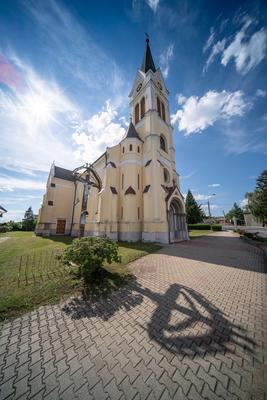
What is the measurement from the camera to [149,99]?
1870cm

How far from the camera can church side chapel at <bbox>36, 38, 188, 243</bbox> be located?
1484 cm

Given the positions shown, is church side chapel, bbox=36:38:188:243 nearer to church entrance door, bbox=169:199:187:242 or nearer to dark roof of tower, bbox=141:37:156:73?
church entrance door, bbox=169:199:187:242

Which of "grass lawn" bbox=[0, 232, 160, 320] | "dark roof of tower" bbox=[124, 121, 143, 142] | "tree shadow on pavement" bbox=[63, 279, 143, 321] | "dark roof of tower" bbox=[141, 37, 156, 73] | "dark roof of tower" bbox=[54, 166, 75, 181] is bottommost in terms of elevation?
"tree shadow on pavement" bbox=[63, 279, 143, 321]

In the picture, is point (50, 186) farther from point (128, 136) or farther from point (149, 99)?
point (149, 99)

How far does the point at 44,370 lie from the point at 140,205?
566 inches

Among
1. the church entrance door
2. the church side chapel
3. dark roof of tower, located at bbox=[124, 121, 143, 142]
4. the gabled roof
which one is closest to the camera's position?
the church side chapel

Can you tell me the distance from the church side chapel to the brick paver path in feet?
29.0

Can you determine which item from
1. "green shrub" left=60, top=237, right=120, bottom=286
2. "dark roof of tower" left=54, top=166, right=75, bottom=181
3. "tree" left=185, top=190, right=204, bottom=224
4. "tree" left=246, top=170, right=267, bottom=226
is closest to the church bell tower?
"green shrub" left=60, top=237, right=120, bottom=286

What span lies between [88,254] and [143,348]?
303 centimetres

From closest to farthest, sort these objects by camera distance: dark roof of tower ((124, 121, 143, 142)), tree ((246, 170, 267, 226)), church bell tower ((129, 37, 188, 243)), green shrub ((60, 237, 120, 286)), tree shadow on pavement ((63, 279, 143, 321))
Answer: tree shadow on pavement ((63, 279, 143, 321))
green shrub ((60, 237, 120, 286))
church bell tower ((129, 37, 188, 243))
dark roof of tower ((124, 121, 143, 142))
tree ((246, 170, 267, 226))

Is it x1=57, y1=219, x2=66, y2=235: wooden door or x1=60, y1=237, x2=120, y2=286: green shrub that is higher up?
x1=57, y1=219, x2=66, y2=235: wooden door

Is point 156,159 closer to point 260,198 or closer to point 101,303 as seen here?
point 101,303

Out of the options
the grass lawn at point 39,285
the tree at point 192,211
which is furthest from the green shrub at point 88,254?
the tree at point 192,211

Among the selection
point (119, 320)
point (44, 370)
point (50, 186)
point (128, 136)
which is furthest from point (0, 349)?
point (50, 186)
